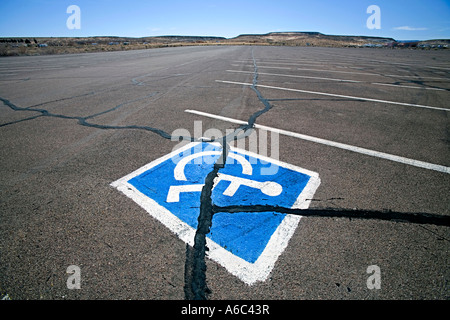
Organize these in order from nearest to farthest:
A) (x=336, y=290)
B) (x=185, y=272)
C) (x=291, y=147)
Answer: (x=336, y=290)
(x=185, y=272)
(x=291, y=147)

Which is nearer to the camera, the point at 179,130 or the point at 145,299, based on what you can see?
the point at 145,299

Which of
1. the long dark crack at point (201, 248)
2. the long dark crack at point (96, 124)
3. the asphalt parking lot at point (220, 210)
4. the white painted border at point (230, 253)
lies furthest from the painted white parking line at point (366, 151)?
the long dark crack at point (96, 124)

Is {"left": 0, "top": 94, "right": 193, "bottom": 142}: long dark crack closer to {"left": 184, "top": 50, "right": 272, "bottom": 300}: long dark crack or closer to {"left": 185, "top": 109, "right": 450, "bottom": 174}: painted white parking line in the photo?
{"left": 184, "top": 50, "right": 272, "bottom": 300}: long dark crack

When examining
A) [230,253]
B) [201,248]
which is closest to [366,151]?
[230,253]

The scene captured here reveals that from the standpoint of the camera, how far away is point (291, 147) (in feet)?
11.6

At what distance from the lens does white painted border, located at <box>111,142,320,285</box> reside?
5.60ft

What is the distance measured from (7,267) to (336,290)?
2.50 meters

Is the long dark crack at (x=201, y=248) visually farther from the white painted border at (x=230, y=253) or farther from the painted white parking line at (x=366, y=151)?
the painted white parking line at (x=366, y=151)

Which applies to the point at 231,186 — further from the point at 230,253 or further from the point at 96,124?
the point at 96,124

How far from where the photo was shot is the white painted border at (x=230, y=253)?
1.71m
